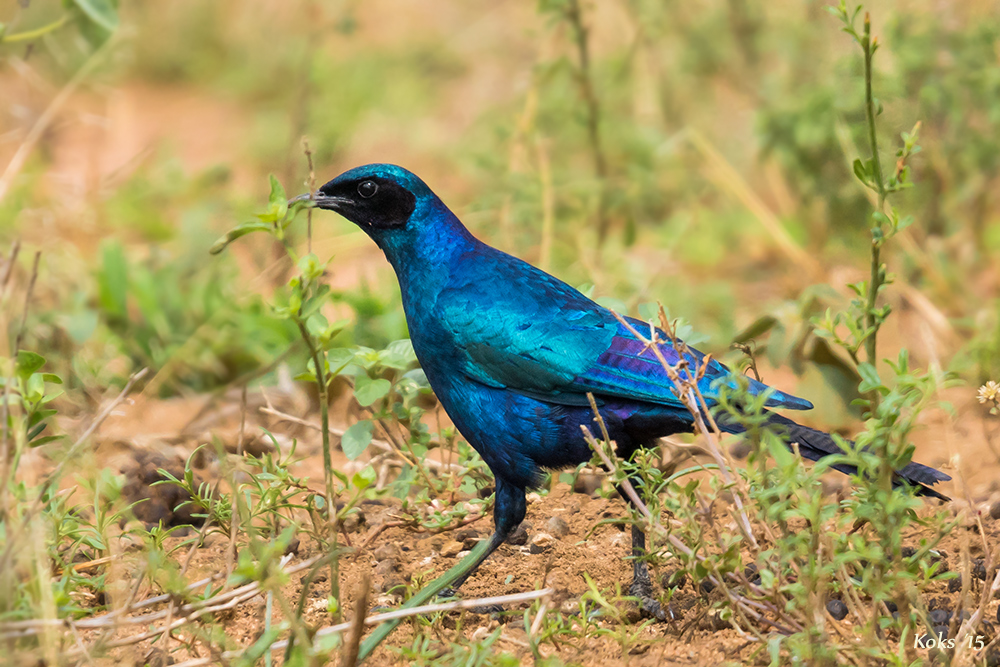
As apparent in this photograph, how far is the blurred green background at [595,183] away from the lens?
4535mm

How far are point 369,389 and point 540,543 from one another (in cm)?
76

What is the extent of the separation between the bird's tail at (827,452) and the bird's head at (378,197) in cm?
106

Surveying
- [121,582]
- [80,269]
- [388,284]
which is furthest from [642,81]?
[121,582]

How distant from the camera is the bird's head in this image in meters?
2.90

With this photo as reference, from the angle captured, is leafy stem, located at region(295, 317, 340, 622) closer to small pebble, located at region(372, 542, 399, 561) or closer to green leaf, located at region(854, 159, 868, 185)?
small pebble, located at region(372, 542, 399, 561)

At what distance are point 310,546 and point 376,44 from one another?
22.4 feet

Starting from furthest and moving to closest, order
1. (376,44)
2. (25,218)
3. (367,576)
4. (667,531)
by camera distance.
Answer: (376,44), (25,218), (667,531), (367,576)

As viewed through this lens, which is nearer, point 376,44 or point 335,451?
point 335,451

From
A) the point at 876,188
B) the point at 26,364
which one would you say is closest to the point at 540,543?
the point at 876,188

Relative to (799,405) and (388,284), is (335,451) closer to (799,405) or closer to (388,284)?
(388,284)

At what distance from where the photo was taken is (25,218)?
5.33 m

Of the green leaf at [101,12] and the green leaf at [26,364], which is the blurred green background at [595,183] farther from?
the green leaf at [26,364]

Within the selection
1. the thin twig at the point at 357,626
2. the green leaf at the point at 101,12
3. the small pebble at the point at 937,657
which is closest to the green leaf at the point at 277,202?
the thin twig at the point at 357,626

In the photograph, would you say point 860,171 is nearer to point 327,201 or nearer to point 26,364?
point 327,201
